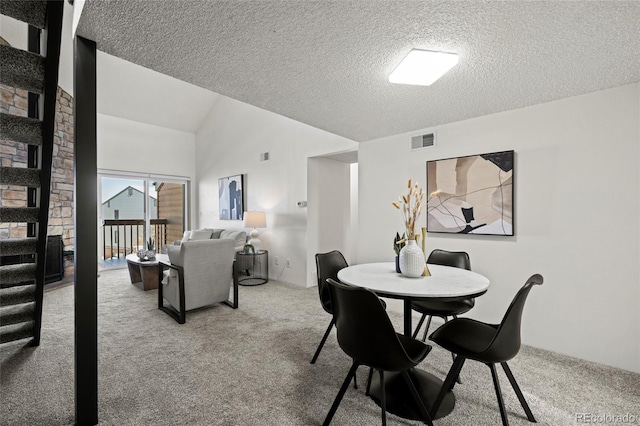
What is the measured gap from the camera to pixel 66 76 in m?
4.59

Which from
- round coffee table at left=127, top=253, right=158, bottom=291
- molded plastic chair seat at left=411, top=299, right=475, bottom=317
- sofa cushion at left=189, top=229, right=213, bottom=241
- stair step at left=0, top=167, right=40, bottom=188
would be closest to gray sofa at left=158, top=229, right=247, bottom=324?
round coffee table at left=127, top=253, right=158, bottom=291

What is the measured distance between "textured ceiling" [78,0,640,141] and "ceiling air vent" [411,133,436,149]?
2.14ft

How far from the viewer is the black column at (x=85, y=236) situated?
61.0 inches

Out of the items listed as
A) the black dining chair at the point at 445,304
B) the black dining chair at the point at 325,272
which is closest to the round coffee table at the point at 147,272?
the black dining chair at the point at 325,272

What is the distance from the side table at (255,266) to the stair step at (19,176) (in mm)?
3333

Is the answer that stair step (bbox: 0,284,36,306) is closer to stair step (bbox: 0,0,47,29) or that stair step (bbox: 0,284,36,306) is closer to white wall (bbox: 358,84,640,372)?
stair step (bbox: 0,0,47,29)

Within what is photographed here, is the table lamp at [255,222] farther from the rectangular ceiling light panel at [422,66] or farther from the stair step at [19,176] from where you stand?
the rectangular ceiling light panel at [422,66]

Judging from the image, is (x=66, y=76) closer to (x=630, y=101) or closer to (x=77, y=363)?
(x=77, y=363)

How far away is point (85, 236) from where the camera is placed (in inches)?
61.8

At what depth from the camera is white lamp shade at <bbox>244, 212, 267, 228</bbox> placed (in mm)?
5043

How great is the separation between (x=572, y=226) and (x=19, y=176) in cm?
392

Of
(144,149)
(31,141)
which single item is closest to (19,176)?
(31,141)

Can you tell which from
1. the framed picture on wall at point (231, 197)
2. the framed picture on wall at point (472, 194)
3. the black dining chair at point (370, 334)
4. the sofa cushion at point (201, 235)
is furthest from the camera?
the framed picture on wall at point (231, 197)

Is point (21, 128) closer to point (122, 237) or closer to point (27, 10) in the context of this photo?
point (27, 10)
